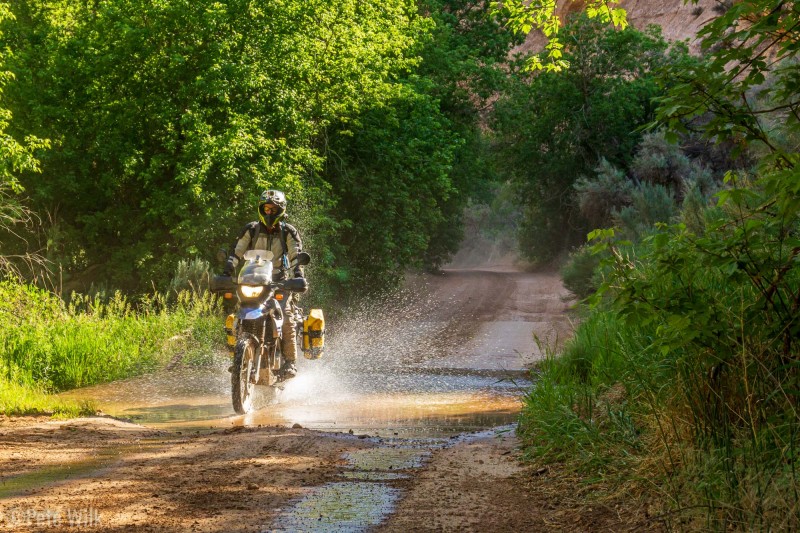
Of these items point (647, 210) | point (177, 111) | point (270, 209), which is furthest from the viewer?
point (647, 210)

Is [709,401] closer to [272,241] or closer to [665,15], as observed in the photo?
[272,241]

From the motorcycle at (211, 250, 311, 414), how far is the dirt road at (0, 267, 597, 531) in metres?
0.41

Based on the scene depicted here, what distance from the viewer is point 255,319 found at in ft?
38.4

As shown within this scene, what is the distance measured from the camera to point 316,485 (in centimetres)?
709

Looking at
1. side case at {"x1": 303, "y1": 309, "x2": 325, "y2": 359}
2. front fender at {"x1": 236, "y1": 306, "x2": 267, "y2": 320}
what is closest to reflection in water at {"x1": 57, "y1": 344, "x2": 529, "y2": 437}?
side case at {"x1": 303, "y1": 309, "x2": 325, "y2": 359}

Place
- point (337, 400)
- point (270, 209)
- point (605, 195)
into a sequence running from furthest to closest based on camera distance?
point (605, 195) → point (337, 400) → point (270, 209)

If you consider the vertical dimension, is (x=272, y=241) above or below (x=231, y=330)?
above

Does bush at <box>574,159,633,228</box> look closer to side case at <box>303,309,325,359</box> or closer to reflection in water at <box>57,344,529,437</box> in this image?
reflection in water at <box>57,344,529,437</box>

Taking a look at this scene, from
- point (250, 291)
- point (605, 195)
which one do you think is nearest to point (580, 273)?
point (605, 195)

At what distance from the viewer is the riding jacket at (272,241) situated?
40.8 feet

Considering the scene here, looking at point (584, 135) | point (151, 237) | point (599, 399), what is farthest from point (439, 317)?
point (599, 399)

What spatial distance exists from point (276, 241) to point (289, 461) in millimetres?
4910

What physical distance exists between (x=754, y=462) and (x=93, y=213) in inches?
961

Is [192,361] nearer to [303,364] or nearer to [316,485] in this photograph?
[303,364]
